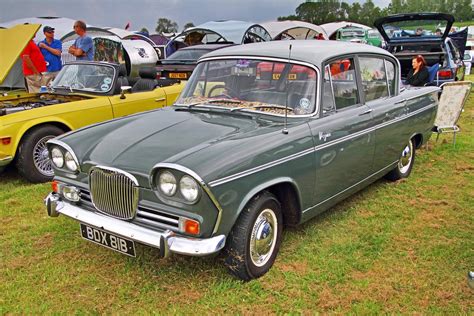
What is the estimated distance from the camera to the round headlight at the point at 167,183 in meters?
2.75

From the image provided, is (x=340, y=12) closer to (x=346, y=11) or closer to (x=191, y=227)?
(x=346, y=11)

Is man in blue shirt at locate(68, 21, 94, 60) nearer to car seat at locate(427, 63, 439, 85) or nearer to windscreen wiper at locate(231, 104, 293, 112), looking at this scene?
windscreen wiper at locate(231, 104, 293, 112)

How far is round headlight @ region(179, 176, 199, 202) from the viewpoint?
269cm

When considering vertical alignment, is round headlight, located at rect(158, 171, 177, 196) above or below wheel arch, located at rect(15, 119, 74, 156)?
above

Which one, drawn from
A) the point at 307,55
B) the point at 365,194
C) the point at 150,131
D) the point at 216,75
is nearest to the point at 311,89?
the point at 307,55

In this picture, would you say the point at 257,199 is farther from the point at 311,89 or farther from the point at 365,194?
the point at 365,194

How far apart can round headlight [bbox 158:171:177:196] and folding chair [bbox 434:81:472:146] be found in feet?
17.0

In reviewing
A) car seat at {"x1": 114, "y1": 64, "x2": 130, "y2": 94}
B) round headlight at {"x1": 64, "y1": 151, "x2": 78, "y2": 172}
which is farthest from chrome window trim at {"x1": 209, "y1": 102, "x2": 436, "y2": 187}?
car seat at {"x1": 114, "y1": 64, "x2": 130, "y2": 94}

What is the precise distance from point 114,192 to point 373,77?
2.91 meters

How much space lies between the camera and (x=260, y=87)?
Answer: 3.79m

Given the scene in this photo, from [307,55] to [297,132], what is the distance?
84 centimetres

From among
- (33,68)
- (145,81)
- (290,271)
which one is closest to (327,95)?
(290,271)

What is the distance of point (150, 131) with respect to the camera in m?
3.46

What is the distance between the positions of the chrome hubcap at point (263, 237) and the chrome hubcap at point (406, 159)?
2.51 meters
